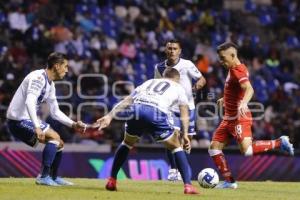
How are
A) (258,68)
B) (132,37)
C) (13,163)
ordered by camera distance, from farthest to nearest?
(258,68), (132,37), (13,163)

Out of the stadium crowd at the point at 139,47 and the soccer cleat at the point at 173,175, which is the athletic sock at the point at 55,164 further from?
the stadium crowd at the point at 139,47

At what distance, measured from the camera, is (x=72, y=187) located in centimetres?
1359

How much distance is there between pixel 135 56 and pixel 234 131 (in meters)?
11.8

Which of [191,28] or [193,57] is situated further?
[191,28]

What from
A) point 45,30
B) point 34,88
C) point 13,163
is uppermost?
point 45,30

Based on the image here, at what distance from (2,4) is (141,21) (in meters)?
4.92

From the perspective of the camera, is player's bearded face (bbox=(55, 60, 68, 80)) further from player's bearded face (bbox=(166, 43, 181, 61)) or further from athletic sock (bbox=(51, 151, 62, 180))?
player's bearded face (bbox=(166, 43, 181, 61))

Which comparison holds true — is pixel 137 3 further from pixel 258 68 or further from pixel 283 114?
pixel 283 114

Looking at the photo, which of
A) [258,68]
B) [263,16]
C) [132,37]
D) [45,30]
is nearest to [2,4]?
[45,30]

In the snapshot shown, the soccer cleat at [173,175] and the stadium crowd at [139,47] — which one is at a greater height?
the stadium crowd at [139,47]

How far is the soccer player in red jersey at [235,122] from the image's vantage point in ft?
45.9

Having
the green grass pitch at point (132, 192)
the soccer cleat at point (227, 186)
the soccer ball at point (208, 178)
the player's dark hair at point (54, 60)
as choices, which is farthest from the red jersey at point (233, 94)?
the player's dark hair at point (54, 60)

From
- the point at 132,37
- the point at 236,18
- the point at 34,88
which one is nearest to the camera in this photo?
the point at 34,88

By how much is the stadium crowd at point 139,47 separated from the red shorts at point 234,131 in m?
3.98
